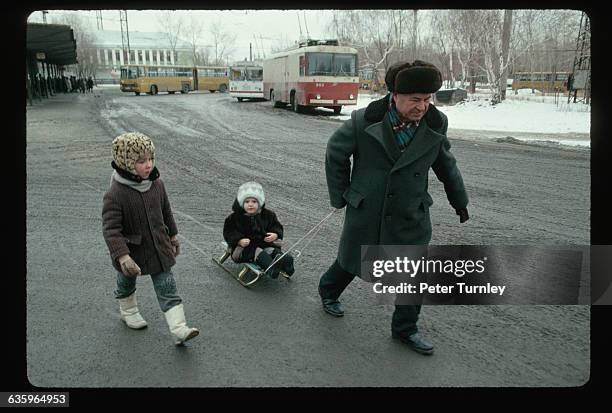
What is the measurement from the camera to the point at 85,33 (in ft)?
7.86

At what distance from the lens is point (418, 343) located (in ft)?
8.68

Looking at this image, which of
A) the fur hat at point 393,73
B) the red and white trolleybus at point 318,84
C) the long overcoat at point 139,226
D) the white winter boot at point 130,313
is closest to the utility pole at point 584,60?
the fur hat at point 393,73

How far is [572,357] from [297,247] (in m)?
2.54

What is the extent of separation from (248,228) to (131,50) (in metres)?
1.51

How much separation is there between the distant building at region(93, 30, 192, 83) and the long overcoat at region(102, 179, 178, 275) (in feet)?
2.55

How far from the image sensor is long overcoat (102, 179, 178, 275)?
2535 mm

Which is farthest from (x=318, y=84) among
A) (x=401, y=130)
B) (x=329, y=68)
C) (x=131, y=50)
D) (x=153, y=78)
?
(x=401, y=130)

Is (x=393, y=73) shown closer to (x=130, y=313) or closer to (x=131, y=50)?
(x=131, y=50)

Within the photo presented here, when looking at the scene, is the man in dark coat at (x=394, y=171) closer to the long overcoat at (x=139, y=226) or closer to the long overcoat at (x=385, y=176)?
the long overcoat at (x=385, y=176)

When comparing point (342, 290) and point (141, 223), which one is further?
point (342, 290)

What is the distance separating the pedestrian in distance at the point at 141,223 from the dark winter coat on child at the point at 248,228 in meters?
0.81

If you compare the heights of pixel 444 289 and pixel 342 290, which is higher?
pixel 444 289
